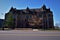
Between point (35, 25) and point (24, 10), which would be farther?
point (24, 10)

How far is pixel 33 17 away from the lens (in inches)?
2933

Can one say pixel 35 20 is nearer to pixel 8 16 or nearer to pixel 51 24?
pixel 51 24

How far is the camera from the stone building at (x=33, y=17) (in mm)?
71562

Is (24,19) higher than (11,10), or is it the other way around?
(11,10)

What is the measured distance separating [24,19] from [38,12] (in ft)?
28.5

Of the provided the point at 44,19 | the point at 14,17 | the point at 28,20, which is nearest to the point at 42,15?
the point at 44,19

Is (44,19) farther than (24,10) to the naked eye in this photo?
No

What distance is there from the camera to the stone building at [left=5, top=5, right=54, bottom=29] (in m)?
71.6

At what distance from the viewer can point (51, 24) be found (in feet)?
234

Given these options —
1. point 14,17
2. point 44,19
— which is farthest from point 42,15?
point 14,17

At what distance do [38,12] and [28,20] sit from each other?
706 centimetres

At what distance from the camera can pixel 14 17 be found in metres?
75.5

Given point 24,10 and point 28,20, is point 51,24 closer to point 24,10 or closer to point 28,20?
point 28,20

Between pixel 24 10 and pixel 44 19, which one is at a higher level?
pixel 24 10
